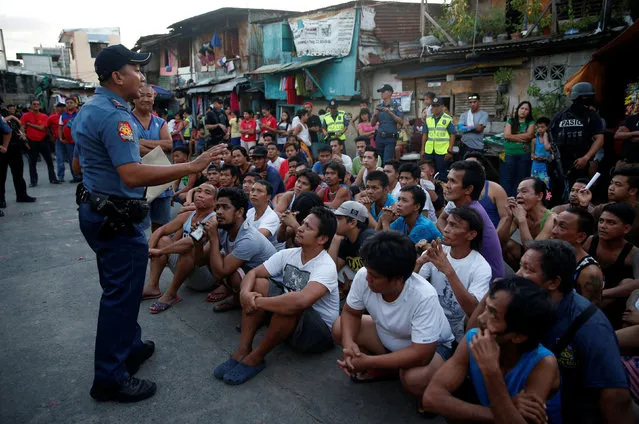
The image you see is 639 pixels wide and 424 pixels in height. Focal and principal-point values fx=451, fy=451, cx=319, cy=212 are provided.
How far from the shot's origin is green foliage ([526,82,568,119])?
8.83 metres

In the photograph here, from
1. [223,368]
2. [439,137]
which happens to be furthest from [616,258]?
[439,137]

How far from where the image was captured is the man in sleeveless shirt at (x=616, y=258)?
3.21 metres

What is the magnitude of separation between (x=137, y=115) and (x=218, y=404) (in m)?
3.25

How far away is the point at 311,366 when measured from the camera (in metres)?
3.41

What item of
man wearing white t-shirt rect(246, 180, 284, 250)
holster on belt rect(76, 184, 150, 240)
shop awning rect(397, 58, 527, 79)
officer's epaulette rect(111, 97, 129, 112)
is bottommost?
man wearing white t-shirt rect(246, 180, 284, 250)

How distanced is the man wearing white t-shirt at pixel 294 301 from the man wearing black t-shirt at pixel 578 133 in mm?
4369

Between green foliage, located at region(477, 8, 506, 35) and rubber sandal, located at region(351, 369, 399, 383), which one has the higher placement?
green foliage, located at region(477, 8, 506, 35)

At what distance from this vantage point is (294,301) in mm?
3090

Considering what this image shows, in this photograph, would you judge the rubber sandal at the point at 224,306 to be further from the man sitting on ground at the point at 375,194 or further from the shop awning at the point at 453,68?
the shop awning at the point at 453,68

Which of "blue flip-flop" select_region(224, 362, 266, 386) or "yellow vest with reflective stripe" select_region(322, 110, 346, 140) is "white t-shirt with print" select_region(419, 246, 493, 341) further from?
"yellow vest with reflective stripe" select_region(322, 110, 346, 140)

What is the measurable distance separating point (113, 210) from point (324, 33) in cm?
1269

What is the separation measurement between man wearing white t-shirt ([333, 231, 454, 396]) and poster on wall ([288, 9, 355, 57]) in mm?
11684

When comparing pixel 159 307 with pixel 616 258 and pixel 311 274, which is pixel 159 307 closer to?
pixel 311 274

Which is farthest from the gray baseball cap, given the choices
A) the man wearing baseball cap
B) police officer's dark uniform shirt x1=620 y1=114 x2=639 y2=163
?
police officer's dark uniform shirt x1=620 y1=114 x2=639 y2=163
